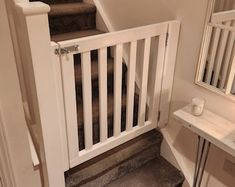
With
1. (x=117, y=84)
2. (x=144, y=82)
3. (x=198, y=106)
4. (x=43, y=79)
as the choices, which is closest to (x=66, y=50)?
(x=43, y=79)

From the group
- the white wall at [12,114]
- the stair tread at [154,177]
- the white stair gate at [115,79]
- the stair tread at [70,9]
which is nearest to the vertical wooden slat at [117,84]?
the white stair gate at [115,79]

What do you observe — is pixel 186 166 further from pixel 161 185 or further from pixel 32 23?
pixel 32 23

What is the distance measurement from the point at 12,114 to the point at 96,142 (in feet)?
3.00

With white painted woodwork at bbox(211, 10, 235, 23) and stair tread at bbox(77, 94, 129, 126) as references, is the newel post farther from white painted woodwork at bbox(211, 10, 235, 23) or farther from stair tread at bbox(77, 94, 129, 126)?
white painted woodwork at bbox(211, 10, 235, 23)

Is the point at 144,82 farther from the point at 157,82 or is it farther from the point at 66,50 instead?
the point at 66,50

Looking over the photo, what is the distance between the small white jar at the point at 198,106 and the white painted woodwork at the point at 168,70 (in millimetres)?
282

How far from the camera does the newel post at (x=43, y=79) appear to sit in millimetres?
1028

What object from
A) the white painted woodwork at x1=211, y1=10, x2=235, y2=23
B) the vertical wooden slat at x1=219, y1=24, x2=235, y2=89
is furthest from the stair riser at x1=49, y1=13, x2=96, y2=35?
the vertical wooden slat at x1=219, y1=24, x2=235, y2=89

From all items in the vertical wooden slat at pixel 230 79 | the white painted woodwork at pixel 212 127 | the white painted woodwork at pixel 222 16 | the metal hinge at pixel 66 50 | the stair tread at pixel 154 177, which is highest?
the white painted woodwork at pixel 222 16

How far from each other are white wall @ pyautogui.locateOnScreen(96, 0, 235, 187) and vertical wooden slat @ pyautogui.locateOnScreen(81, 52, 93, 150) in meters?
0.65

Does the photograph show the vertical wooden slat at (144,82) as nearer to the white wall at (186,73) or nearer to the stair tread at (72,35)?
the white wall at (186,73)

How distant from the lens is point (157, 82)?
67.1 inches

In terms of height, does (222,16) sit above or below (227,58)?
above

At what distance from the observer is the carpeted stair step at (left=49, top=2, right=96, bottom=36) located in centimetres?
197
